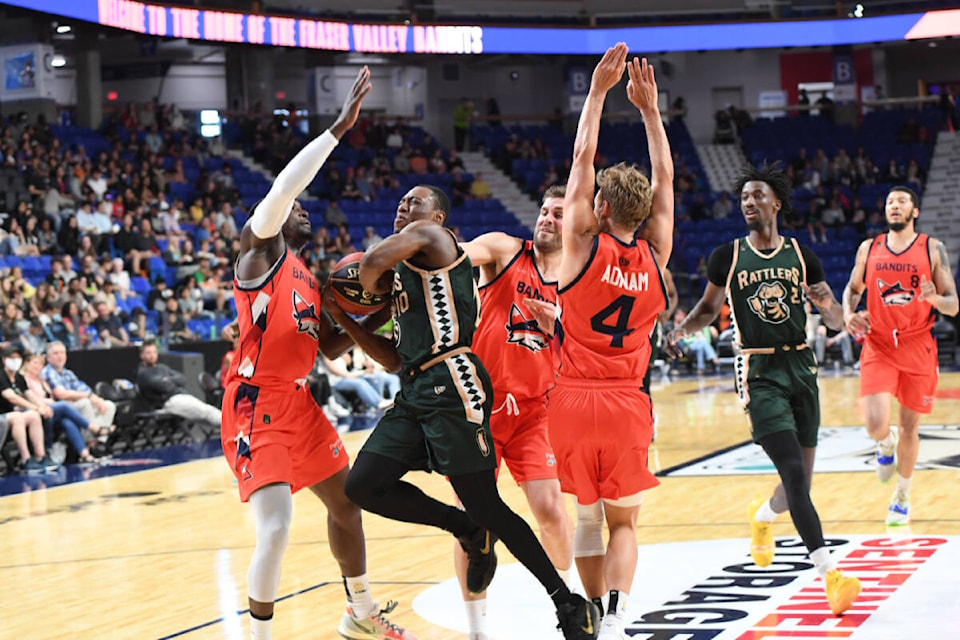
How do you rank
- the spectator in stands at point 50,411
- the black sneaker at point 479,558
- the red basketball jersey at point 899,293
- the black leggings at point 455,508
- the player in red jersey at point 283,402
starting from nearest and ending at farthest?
the black leggings at point 455,508, the player in red jersey at point 283,402, the black sneaker at point 479,558, the red basketball jersey at point 899,293, the spectator in stands at point 50,411

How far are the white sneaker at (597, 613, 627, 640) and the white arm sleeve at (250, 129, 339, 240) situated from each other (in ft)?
6.35

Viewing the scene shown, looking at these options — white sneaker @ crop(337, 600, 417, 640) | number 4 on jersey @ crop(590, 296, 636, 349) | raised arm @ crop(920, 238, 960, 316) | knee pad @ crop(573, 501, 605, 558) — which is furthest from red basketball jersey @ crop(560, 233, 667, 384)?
raised arm @ crop(920, 238, 960, 316)

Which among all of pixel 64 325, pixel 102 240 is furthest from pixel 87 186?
pixel 64 325

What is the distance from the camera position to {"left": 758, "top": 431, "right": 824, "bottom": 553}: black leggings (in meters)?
5.77

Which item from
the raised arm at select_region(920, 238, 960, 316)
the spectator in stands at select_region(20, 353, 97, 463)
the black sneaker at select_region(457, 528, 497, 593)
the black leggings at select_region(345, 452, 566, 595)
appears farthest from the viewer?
the spectator in stands at select_region(20, 353, 97, 463)

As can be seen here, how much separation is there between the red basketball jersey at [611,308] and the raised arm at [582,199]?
0.04 metres

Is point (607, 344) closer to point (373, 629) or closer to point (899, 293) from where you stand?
point (373, 629)

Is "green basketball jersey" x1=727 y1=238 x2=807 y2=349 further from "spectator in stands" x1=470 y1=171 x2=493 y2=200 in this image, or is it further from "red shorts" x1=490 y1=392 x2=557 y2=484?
"spectator in stands" x1=470 y1=171 x2=493 y2=200

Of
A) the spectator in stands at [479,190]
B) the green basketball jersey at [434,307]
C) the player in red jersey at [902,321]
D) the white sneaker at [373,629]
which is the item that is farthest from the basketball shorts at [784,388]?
the spectator in stands at [479,190]

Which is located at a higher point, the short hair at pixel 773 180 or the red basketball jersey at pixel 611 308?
the short hair at pixel 773 180

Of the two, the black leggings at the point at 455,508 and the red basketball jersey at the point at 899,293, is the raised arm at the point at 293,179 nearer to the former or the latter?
the black leggings at the point at 455,508

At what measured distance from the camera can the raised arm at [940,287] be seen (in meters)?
7.79

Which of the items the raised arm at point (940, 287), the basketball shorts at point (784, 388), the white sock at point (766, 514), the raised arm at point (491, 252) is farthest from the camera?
the raised arm at point (940, 287)

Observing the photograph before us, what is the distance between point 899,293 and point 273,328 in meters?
4.56
